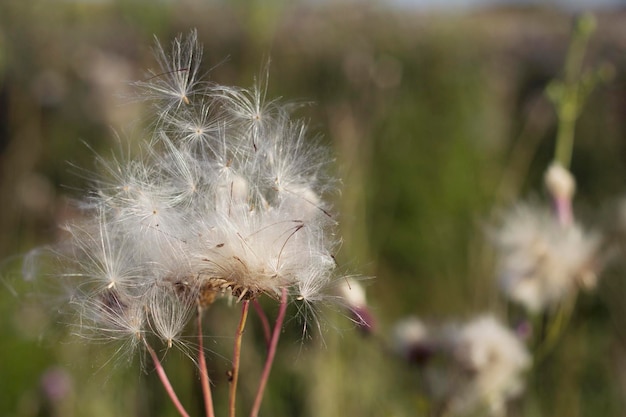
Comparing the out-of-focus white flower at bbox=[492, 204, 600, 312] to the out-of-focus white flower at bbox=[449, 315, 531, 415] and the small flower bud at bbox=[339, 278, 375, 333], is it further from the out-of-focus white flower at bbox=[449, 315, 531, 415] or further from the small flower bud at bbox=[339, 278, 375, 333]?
the small flower bud at bbox=[339, 278, 375, 333]

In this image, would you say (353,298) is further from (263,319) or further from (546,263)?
(546,263)

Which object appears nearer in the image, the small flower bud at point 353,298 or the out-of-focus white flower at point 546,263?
the small flower bud at point 353,298

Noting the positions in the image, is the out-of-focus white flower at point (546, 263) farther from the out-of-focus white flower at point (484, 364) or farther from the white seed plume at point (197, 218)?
the white seed plume at point (197, 218)

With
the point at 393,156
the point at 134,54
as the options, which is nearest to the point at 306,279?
the point at 393,156

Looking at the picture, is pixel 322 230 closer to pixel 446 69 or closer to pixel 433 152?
pixel 433 152

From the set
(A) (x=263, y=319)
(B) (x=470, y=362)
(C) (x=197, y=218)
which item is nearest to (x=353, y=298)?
(A) (x=263, y=319)

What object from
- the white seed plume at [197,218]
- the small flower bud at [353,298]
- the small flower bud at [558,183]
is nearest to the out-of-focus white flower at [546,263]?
the small flower bud at [558,183]
